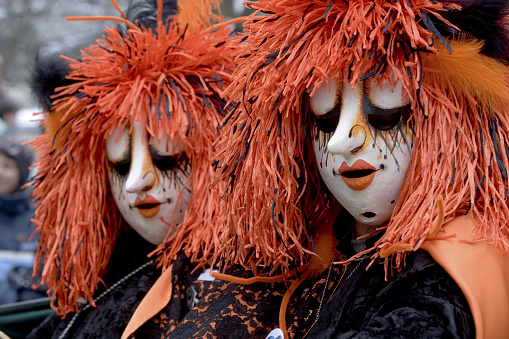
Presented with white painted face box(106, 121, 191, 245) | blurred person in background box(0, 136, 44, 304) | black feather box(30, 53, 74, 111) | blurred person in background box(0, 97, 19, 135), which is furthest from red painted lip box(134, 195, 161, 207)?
blurred person in background box(0, 97, 19, 135)

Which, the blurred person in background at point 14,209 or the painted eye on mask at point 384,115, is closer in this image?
the painted eye on mask at point 384,115

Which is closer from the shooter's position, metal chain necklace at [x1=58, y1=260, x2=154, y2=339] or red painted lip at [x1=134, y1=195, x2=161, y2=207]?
red painted lip at [x1=134, y1=195, x2=161, y2=207]

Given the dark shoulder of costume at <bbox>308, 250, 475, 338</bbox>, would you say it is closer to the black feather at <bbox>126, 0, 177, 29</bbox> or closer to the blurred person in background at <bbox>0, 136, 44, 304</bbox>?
the black feather at <bbox>126, 0, 177, 29</bbox>

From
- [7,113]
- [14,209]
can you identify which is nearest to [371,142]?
[14,209]

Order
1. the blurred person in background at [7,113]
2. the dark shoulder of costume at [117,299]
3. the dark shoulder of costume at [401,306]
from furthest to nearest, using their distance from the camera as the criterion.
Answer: the blurred person in background at [7,113]
the dark shoulder of costume at [117,299]
the dark shoulder of costume at [401,306]

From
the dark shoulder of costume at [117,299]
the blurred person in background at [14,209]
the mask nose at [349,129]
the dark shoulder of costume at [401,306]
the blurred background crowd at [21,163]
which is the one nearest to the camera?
the dark shoulder of costume at [401,306]

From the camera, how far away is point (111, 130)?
1.47 meters

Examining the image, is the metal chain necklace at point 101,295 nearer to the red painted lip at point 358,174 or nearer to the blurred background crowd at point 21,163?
the blurred background crowd at point 21,163

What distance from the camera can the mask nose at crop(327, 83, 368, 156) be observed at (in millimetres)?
1017

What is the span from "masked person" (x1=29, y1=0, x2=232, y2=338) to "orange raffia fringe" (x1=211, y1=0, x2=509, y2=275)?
28 centimetres

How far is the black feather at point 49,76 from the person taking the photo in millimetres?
1574

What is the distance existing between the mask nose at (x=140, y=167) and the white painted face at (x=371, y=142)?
529 mm

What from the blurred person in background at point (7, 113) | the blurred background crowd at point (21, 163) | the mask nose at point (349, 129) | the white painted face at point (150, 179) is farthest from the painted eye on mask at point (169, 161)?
the blurred person in background at point (7, 113)

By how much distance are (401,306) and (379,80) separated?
37 centimetres
